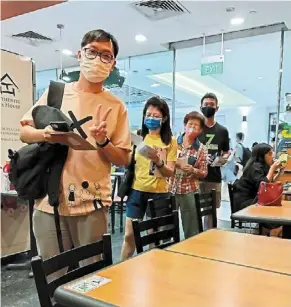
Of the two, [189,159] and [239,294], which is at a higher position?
[189,159]

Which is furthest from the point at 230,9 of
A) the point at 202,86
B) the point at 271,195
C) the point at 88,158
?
the point at 202,86

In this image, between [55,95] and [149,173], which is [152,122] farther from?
[55,95]

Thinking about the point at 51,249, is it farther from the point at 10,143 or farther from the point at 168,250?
the point at 10,143

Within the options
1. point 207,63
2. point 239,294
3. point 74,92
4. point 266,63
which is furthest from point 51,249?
point 266,63

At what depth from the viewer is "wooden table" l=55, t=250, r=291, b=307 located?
1149 mm

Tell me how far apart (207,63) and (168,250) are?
4.92 m

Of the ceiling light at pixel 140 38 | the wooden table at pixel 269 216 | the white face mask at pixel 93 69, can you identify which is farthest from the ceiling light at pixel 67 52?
the white face mask at pixel 93 69

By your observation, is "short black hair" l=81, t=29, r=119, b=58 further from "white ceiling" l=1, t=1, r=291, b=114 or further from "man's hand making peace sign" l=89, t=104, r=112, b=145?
"white ceiling" l=1, t=1, r=291, b=114

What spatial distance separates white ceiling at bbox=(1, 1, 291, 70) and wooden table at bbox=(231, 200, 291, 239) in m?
2.84

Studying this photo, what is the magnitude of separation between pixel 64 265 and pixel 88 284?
0.15 m

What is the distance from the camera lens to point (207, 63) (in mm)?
6125

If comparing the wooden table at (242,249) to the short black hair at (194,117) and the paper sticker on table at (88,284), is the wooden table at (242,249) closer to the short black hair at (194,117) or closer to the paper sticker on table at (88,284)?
the paper sticker on table at (88,284)

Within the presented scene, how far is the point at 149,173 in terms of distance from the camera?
2807 millimetres

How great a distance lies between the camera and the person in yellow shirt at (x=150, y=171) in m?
2.77
